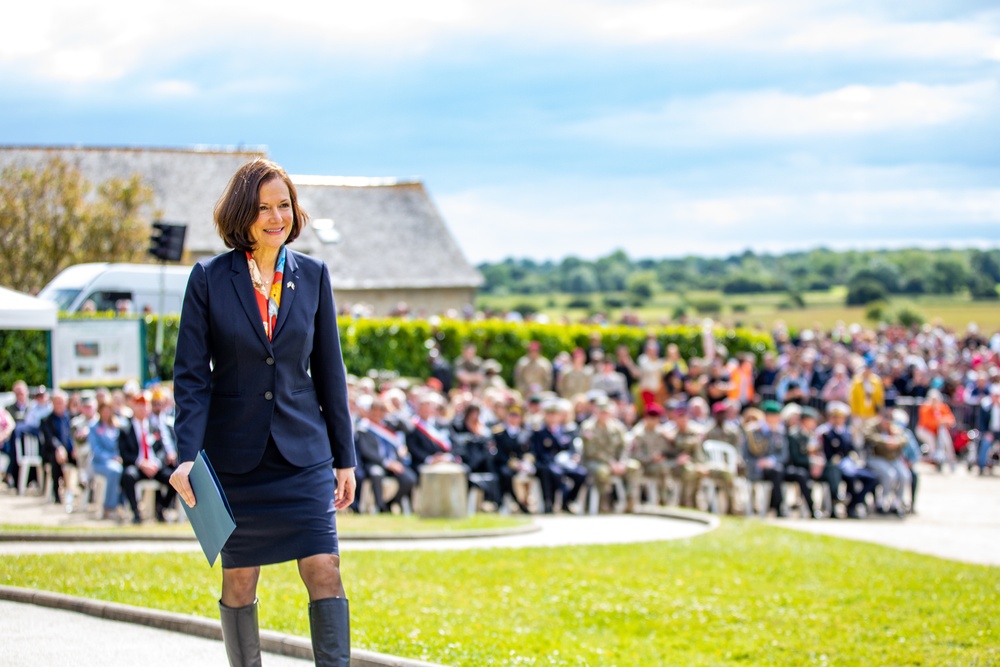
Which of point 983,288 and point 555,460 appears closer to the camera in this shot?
point 555,460

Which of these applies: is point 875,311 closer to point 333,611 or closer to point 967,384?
point 967,384

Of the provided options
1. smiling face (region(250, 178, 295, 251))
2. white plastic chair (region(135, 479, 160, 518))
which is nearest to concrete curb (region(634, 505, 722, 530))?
white plastic chair (region(135, 479, 160, 518))

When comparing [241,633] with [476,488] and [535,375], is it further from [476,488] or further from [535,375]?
[535,375]

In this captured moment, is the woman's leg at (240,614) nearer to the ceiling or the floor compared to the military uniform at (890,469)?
nearer to the ceiling

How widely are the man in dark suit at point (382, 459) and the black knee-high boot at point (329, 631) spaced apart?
1074cm

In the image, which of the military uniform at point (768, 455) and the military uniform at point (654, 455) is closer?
the military uniform at point (654, 455)

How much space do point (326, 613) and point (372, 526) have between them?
28.4 feet

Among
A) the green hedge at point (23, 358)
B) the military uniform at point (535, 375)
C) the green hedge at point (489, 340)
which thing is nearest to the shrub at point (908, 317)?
the green hedge at point (489, 340)

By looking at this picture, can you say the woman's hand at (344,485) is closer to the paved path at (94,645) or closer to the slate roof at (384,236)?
the paved path at (94,645)

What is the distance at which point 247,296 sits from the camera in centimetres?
459

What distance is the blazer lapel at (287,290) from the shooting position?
4.59m

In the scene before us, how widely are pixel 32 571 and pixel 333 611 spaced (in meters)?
4.30

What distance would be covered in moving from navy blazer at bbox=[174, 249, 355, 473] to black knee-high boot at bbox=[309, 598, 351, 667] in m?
0.54

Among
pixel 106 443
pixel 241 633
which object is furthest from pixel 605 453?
pixel 241 633
